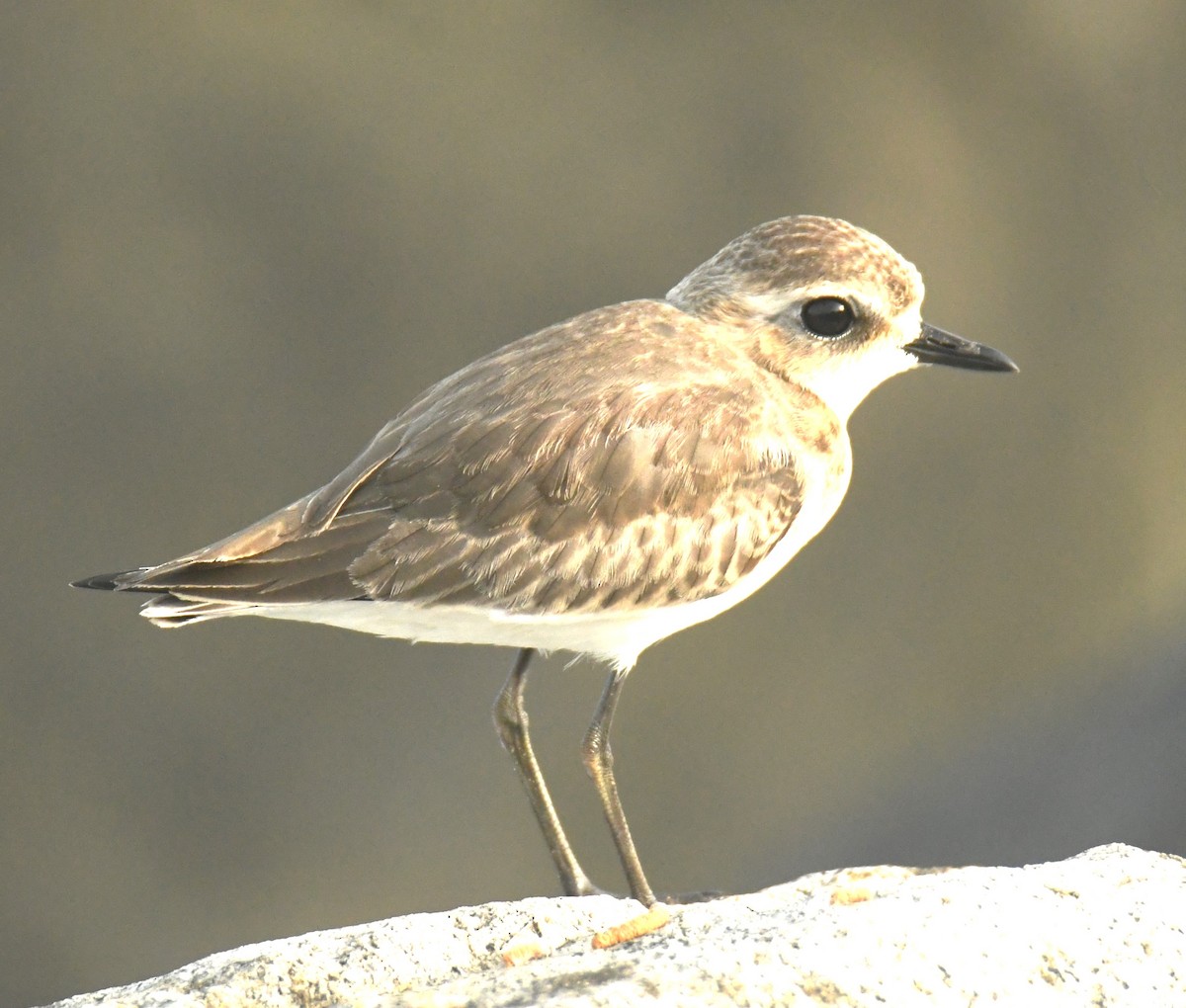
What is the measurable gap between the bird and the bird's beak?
8.1 inches

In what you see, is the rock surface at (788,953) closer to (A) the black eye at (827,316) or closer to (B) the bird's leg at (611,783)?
(B) the bird's leg at (611,783)

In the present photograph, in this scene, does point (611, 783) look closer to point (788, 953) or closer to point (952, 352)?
point (788, 953)

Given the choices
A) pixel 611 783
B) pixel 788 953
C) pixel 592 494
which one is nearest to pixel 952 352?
pixel 592 494

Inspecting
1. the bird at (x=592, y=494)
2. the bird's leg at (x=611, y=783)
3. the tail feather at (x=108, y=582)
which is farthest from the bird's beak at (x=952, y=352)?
the tail feather at (x=108, y=582)

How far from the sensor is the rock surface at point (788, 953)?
298 cm

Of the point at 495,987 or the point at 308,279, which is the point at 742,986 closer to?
→ the point at 495,987

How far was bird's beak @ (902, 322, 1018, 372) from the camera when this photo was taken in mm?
4695

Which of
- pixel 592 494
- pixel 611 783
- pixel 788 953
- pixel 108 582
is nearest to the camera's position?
pixel 788 953

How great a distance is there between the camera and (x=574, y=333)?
14.3 feet

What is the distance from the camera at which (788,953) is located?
303 centimetres

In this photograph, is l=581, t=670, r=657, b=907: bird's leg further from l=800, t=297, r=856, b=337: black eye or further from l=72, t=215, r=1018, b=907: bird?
l=800, t=297, r=856, b=337: black eye

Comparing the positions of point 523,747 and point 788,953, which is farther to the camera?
point 523,747

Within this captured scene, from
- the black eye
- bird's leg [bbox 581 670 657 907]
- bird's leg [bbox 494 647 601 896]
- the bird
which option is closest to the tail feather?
the bird

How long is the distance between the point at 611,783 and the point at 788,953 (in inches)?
53.6
